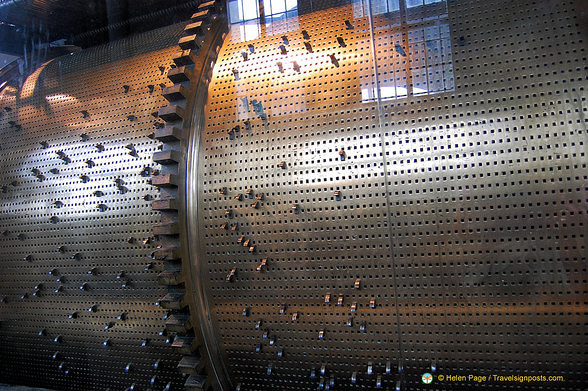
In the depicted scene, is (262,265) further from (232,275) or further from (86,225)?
(86,225)

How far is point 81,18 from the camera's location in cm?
533

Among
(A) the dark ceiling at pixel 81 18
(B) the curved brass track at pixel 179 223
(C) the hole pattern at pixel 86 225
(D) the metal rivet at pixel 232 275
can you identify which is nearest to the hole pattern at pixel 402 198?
(D) the metal rivet at pixel 232 275

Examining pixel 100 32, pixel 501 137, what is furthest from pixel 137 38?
pixel 501 137

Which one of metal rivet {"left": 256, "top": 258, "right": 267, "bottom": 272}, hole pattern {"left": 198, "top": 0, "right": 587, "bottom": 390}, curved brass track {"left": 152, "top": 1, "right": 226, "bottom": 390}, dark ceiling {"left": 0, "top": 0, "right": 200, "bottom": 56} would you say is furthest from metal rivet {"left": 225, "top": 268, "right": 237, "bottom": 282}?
dark ceiling {"left": 0, "top": 0, "right": 200, "bottom": 56}

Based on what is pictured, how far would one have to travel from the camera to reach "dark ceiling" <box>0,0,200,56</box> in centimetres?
503

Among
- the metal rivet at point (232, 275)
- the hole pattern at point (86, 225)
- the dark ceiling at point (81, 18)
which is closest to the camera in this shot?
Result: the metal rivet at point (232, 275)

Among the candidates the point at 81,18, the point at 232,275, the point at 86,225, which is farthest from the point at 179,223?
the point at 81,18

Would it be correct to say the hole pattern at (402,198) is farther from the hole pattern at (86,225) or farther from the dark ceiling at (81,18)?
the dark ceiling at (81,18)

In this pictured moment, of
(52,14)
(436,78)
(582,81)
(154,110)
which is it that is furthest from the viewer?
(52,14)

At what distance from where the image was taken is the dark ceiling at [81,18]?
503cm

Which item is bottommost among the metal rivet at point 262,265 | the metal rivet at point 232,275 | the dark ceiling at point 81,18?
the metal rivet at point 232,275

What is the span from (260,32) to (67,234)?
9.10 ft

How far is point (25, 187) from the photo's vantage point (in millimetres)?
4523

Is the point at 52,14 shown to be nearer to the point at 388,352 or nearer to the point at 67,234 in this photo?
the point at 67,234
